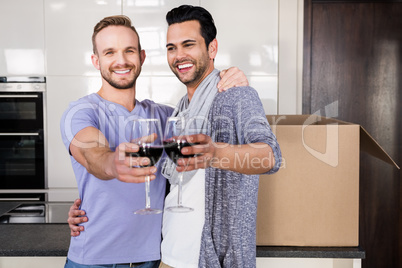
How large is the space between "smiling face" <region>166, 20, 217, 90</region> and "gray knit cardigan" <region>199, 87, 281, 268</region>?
0.19 metres

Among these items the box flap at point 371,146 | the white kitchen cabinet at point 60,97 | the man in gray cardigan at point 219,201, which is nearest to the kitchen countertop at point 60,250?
the man in gray cardigan at point 219,201

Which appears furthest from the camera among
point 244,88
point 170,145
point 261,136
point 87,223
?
point 87,223

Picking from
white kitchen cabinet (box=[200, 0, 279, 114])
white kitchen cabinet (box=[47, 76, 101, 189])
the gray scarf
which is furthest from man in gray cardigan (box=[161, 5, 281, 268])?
white kitchen cabinet (box=[47, 76, 101, 189])

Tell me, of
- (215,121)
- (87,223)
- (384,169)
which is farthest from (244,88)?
(384,169)

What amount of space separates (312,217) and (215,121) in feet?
1.54

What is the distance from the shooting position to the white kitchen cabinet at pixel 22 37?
9.66 ft

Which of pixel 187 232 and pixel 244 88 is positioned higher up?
pixel 244 88

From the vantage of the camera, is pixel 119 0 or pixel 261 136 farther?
pixel 119 0

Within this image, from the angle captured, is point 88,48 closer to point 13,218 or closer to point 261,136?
point 13,218

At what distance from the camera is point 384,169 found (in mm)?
3104

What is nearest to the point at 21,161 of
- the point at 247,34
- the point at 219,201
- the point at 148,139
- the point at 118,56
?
the point at 247,34

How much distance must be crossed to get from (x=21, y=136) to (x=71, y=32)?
79 cm

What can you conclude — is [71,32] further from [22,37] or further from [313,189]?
[313,189]

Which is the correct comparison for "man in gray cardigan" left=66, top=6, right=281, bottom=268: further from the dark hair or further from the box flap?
the box flap
